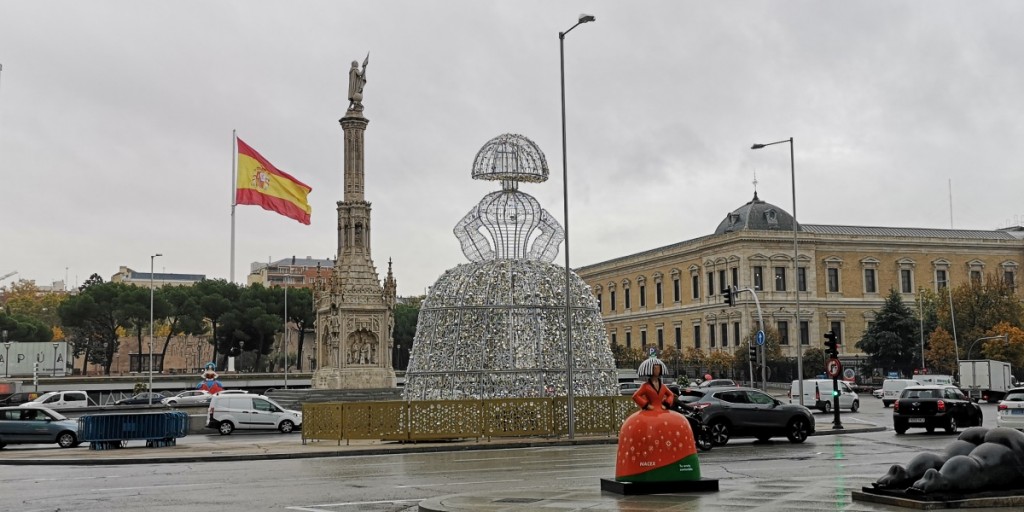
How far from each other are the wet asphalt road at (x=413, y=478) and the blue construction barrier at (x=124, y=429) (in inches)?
167

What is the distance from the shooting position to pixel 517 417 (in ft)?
86.6

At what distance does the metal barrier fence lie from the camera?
2605 centimetres

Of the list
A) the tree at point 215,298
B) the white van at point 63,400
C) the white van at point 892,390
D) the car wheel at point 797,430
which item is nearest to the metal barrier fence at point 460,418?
the car wheel at point 797,430

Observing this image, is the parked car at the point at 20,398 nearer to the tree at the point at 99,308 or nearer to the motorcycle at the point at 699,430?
the tree at the point at 99,308

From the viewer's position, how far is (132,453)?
976 inches

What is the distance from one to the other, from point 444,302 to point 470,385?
218 centimetres

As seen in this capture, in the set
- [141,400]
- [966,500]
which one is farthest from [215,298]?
[966,500]

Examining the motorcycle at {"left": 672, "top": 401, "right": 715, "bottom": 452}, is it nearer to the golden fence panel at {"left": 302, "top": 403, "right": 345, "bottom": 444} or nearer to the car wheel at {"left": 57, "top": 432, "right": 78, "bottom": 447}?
the golden fence panel at {"left": 302, "top": 403, "right": 345, "bottom": 444}

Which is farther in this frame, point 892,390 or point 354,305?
point 892,390

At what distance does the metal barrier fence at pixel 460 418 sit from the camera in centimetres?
2605

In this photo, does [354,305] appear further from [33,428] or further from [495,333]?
[495,333]

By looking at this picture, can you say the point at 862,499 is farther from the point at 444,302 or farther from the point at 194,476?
the point at 444,302

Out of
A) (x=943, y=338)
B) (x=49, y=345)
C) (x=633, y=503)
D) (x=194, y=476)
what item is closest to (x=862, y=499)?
(x=633, y=503)

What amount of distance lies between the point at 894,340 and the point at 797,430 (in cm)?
5871
